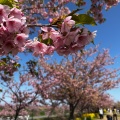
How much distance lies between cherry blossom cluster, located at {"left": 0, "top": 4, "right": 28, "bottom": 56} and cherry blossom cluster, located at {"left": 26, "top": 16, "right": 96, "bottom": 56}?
141mm

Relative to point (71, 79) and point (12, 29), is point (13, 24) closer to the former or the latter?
point (12, 29)

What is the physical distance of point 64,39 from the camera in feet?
5.99

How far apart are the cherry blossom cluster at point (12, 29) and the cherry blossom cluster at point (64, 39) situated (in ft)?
0.46

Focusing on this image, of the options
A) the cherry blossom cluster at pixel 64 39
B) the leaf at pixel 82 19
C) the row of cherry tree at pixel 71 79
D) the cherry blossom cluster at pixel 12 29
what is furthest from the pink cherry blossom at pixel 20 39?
the row of cherry tree at pixel 71 79

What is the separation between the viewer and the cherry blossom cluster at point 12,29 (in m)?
1.66

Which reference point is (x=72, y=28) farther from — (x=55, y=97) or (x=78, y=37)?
(x=55, y=97)

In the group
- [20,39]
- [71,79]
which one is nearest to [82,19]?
[20,39]

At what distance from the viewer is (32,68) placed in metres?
8.23

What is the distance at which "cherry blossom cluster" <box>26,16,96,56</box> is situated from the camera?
1.80 metres

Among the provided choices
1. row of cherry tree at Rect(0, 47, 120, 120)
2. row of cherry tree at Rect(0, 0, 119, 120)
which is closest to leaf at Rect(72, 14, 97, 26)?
row of cherry tree at Rect(0, 0, 119, 120)

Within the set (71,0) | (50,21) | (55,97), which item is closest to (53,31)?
(50,21)

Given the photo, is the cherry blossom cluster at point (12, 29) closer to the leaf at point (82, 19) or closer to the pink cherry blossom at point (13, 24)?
the pink cherry blossom at point (13, 24)

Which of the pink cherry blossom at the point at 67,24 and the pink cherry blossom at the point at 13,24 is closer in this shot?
the pink cherry blossom at the point at 13,24

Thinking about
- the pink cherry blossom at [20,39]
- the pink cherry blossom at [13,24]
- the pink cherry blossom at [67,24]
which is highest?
the pink cherry blossom at [67,24]
